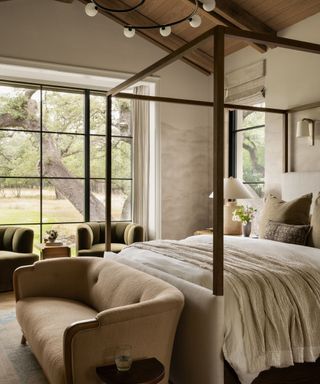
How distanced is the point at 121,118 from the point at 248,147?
229 cm

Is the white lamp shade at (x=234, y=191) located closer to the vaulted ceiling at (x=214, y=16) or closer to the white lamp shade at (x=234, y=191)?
the white lamp shade at (x=234, y=191)

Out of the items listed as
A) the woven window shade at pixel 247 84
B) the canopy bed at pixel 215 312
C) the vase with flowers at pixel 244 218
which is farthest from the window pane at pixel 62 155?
the canopy bed at pixel 215 312

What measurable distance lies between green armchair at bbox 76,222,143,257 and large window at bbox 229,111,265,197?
1700 mm

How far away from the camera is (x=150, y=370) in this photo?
7.85ft

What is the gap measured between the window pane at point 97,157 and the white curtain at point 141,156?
2.34ft

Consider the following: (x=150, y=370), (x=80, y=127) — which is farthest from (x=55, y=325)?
(x=80, y=127)

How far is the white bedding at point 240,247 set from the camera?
8.67ft

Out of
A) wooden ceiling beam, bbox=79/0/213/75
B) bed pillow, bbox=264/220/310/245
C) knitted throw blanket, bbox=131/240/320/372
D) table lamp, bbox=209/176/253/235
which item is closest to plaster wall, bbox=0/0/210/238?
wooden ceiling beam, bbox=79/0/213/75

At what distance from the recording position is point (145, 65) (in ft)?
22.2

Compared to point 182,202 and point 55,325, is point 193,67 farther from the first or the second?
point 55,325

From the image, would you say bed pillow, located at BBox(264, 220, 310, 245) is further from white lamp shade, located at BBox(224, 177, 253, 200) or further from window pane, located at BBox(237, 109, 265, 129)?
window pane, located at BBox(237, 109, 265, 129)

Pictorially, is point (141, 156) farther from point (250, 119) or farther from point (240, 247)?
point (240, 247)

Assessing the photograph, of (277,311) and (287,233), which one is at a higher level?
(287,233)

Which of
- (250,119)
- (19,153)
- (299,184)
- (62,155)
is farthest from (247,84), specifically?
(19,153)
